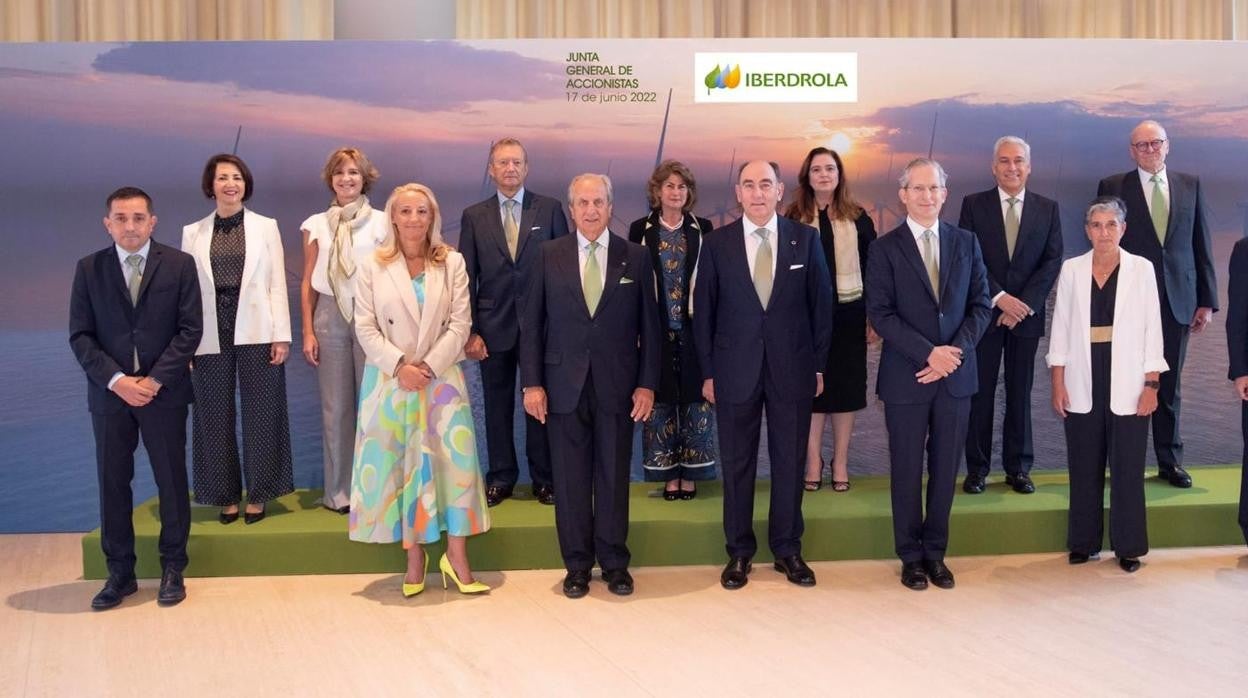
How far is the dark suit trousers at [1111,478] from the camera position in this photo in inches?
194

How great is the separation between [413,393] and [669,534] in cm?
134

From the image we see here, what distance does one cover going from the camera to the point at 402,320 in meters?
4.57

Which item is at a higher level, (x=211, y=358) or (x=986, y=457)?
(x=211, y=358)

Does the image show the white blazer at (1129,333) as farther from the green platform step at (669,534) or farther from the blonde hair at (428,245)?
the blonde hair at (428,245)

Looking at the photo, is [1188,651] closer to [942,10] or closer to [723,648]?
[723,648]

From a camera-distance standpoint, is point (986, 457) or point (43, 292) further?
point (43, 292)

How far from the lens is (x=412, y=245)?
15.1 ft

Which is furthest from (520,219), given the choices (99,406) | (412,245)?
(99,406)

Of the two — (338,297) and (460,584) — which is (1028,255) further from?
(338,297)

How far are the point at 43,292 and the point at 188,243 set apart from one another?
1426mm

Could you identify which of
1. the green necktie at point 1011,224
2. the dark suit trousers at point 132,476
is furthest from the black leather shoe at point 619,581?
the green necktie at point 1011,224

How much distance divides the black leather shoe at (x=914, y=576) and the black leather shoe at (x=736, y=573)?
0.65m

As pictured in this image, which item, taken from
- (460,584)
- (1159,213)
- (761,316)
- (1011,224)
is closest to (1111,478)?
(1011,224)

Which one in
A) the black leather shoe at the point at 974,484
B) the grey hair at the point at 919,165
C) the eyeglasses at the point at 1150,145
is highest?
the eyeglasses at the point at 1150,145
